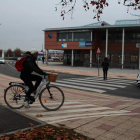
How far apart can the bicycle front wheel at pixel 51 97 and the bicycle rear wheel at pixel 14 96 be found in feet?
2.00

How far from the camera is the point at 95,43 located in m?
33.9

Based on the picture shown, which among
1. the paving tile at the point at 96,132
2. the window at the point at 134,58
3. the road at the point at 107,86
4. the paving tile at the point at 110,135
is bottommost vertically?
the road at the point at 107,86

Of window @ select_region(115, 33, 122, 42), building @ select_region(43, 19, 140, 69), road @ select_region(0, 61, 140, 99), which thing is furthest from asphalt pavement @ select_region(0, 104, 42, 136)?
window @ select_region(115, 33, 122, 42)

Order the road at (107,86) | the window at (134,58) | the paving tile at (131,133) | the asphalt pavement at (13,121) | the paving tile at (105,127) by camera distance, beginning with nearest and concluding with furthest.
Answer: the paving tile at (131,133)
the asphalt pavement at (13,121)
the paving tile at (105,127)
the road at (107,86)
the window at (134,58)

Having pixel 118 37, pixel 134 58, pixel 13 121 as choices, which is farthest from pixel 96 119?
pixel 118 37

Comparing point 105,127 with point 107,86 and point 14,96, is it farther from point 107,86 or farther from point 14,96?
point 107,86

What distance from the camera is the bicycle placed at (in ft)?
18.2

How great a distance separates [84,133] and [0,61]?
40.5 metres

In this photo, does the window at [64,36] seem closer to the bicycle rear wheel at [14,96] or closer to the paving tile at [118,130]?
the bicycle rear wheel at [14,96]

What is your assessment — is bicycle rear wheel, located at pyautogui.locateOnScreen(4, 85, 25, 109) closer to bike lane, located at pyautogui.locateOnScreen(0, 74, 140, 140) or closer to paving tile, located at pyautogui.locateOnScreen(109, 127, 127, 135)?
bike lane, located at pyautogui.locateOnScreen(0, 74, 140, 140)

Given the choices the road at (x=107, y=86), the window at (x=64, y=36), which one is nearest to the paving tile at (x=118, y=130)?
the road at (x=107, y=86)

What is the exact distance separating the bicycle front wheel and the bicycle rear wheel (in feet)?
2.00

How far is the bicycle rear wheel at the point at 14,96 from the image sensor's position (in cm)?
566

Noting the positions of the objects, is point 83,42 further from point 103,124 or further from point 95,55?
point 103,124
